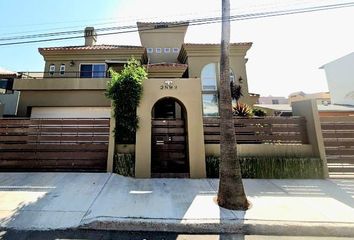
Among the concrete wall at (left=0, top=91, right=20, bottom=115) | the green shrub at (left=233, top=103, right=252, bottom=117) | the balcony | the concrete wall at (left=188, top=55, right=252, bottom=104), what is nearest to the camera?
the green shrub at (left=233, top=103, right=252, bottom=117)

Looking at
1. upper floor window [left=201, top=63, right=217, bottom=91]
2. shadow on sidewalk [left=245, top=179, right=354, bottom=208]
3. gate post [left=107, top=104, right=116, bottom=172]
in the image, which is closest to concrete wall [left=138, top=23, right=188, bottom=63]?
upper floor window [left=201, top=63, right=217, bottom=91]

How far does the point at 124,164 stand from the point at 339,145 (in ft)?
26.8

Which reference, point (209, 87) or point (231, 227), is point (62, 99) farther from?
point (231, 227)

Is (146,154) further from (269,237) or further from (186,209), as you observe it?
(269,237)

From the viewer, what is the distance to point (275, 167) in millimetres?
7914

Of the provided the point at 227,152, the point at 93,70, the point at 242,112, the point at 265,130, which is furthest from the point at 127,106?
the point at 93,70

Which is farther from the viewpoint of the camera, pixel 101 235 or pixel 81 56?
pixel 81 56

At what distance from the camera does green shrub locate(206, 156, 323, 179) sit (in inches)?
309

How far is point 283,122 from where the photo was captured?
860 cm

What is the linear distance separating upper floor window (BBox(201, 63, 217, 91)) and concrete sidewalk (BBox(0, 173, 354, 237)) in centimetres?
1107

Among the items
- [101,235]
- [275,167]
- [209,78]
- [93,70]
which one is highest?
[93,70]

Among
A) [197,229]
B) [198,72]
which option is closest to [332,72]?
[198,72]

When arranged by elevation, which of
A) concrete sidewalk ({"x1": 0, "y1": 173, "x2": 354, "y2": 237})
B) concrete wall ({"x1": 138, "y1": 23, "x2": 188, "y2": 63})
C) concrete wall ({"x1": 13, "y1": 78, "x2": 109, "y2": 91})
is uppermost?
concrete wall ({"x1": 138, "y1": 23, "x2": 188, "y2": 63})

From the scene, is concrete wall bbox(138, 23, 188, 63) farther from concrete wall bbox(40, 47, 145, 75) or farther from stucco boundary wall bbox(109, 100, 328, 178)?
stucco boundary wall bbox(109, 100, 328, 178)
